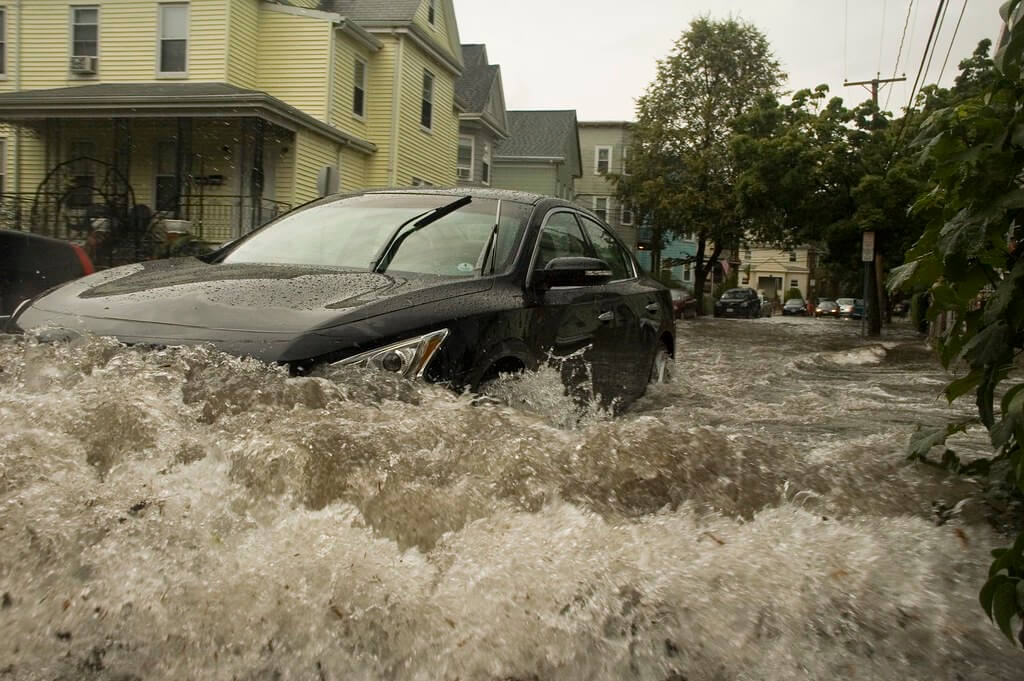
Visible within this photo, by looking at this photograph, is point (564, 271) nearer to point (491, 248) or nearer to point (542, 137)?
point (491, 248)

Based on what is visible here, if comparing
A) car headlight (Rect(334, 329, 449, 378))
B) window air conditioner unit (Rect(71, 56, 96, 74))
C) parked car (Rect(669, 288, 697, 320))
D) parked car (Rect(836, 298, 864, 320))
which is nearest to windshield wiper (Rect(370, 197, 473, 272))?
car headlight (Rect(334, 329, 449, 378))

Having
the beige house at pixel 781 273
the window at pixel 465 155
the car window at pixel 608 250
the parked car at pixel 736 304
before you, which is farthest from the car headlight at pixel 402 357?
the beige house at pixel 781 273

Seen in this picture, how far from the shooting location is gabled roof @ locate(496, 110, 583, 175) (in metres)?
43.1

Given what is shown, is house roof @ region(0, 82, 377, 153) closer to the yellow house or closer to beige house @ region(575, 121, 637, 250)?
the yellow house

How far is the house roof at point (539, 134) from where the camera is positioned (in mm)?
43125

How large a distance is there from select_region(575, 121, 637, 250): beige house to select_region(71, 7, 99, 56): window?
3092 centimetres

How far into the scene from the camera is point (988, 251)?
2.76m

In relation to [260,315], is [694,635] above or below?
below

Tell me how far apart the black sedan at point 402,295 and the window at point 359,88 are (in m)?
19.5

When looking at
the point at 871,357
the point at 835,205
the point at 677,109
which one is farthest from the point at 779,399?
the point at 677,109

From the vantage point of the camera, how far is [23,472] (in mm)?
2922

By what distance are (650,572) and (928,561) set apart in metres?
0.95

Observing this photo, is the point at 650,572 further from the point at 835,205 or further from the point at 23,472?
the point at 835,205

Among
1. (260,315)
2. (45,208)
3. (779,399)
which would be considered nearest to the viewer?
(260,315)
